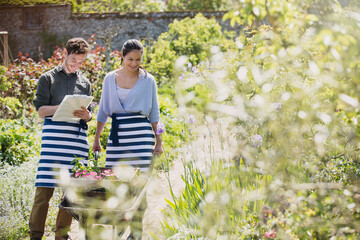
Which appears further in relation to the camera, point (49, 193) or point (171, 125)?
point (171, 125)

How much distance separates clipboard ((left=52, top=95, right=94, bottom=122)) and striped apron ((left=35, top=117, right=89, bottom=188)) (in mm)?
97

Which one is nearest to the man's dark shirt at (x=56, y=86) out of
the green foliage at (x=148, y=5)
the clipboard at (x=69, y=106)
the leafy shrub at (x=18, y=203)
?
the clipboard at (x=69, y=106)

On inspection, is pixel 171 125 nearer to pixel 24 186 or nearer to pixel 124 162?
pixel 24 186

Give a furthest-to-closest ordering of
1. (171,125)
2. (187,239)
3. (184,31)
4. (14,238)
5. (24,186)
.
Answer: (184,31), (171,125), (24,186), (14,238), (187,239)

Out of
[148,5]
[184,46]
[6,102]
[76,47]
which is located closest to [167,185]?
[76,47]

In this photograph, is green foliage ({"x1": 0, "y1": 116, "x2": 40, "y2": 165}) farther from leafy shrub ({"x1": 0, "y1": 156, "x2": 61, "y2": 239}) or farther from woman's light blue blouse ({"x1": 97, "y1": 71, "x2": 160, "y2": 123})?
woman's light blue blouse ({"x1": 97, "y1": 71, "x2": 160, "y2": 123})

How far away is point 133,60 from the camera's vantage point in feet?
10.4

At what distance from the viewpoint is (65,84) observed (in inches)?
130

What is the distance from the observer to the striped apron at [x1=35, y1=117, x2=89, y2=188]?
10.5 feet

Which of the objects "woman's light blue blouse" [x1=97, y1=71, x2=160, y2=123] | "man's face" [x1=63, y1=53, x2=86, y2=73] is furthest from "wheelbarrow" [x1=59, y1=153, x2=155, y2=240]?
"man's face" [x1=63, y1=53, x2=86, y2=73]

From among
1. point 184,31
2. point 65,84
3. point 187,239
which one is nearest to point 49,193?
point 65,84

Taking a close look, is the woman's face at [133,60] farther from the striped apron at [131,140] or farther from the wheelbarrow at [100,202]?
the wheelbarrow at [100,202]

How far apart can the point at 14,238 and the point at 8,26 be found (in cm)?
1702

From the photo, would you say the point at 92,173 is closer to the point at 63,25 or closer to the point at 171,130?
the point at 171,130
